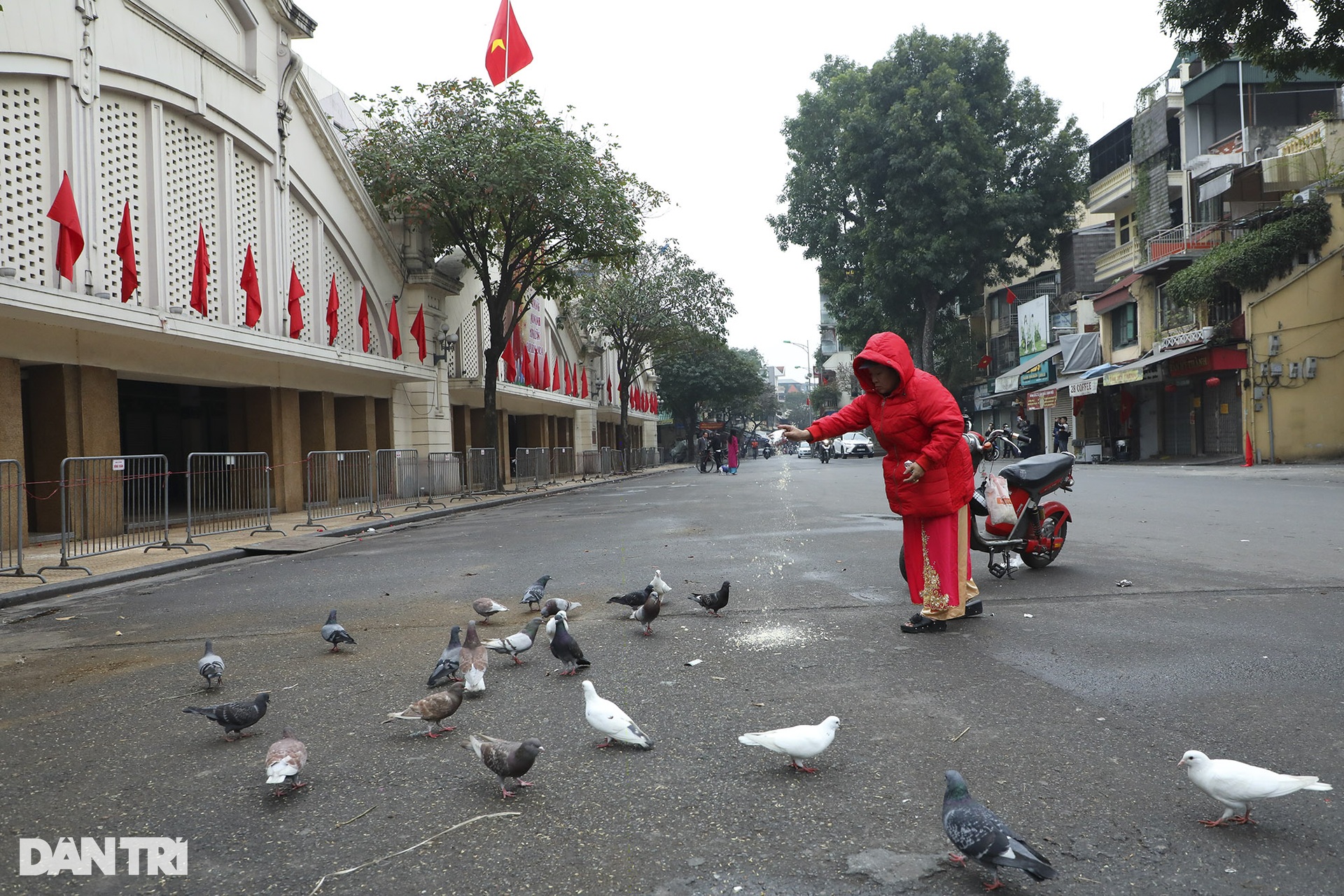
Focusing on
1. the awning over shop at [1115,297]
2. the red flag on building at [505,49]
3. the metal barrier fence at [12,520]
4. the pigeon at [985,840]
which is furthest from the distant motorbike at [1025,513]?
the awning over shop at [1115,297]

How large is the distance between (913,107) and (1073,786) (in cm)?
3815

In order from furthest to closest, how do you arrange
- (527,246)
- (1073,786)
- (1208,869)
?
(527,246) < (1073,786) < (1208,869)

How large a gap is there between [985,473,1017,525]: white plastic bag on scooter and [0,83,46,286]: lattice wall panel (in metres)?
12.2

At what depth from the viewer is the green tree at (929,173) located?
36875 millimetres

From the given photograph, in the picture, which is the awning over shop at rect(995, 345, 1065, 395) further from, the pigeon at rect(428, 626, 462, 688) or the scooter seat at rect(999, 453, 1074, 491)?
the pigeon at rect(428, 626, 462, 688)

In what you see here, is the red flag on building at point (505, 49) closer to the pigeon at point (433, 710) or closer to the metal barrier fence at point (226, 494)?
the metal barrier fence at point (226, 494)

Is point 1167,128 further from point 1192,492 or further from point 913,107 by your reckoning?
point 1192,492

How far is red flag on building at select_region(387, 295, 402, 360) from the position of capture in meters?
22.6

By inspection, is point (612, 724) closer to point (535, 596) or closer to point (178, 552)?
point (535, 596)

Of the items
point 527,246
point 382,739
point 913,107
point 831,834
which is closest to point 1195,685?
point 831,834

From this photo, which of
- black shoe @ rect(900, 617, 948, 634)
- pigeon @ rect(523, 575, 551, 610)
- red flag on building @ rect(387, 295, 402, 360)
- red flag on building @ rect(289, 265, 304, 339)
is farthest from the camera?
red flag on building @ rect(387, 295, 402, 360)

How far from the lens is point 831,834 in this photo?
2689mm
